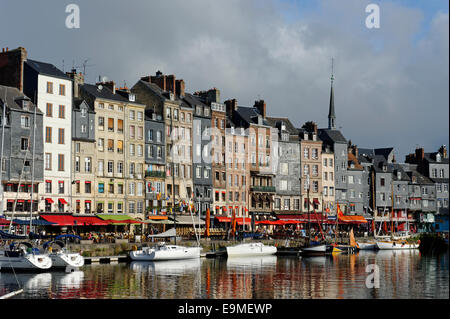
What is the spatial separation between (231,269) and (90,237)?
1721 cm

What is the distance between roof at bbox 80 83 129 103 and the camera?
→ 8694 centimetres

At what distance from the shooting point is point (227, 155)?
104 m

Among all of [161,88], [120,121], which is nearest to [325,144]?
[161,88]

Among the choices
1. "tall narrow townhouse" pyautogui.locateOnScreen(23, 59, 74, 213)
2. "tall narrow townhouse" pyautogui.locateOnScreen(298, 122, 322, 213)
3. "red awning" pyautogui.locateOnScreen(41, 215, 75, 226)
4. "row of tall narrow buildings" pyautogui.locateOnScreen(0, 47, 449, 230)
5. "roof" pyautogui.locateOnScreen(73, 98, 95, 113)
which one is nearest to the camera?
"red awning" pyautogui.locateOnScreen(41, 215, 75, 226)

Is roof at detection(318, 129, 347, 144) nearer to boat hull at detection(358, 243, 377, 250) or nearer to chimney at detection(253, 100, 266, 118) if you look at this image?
chimney at detection(253, 100, 266, 118)

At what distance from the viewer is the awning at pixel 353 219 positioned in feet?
377

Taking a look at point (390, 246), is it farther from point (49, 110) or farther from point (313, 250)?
point (49, 110)

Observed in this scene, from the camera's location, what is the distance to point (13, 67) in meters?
81.3

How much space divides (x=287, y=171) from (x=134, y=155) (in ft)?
101

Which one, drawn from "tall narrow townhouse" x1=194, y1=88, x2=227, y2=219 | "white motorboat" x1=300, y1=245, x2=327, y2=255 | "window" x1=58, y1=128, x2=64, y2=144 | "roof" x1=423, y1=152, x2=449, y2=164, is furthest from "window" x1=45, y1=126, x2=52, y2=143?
"roof" x1=423, y1=152, x2=449, y2=164

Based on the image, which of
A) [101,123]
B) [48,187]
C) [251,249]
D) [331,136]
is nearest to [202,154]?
[101,123]

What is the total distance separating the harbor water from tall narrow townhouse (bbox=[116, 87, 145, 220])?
65.2 feet

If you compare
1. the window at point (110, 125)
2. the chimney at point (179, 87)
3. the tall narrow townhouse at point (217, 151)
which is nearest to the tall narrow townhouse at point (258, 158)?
the tall narrow townhouse at point (217, 151)
